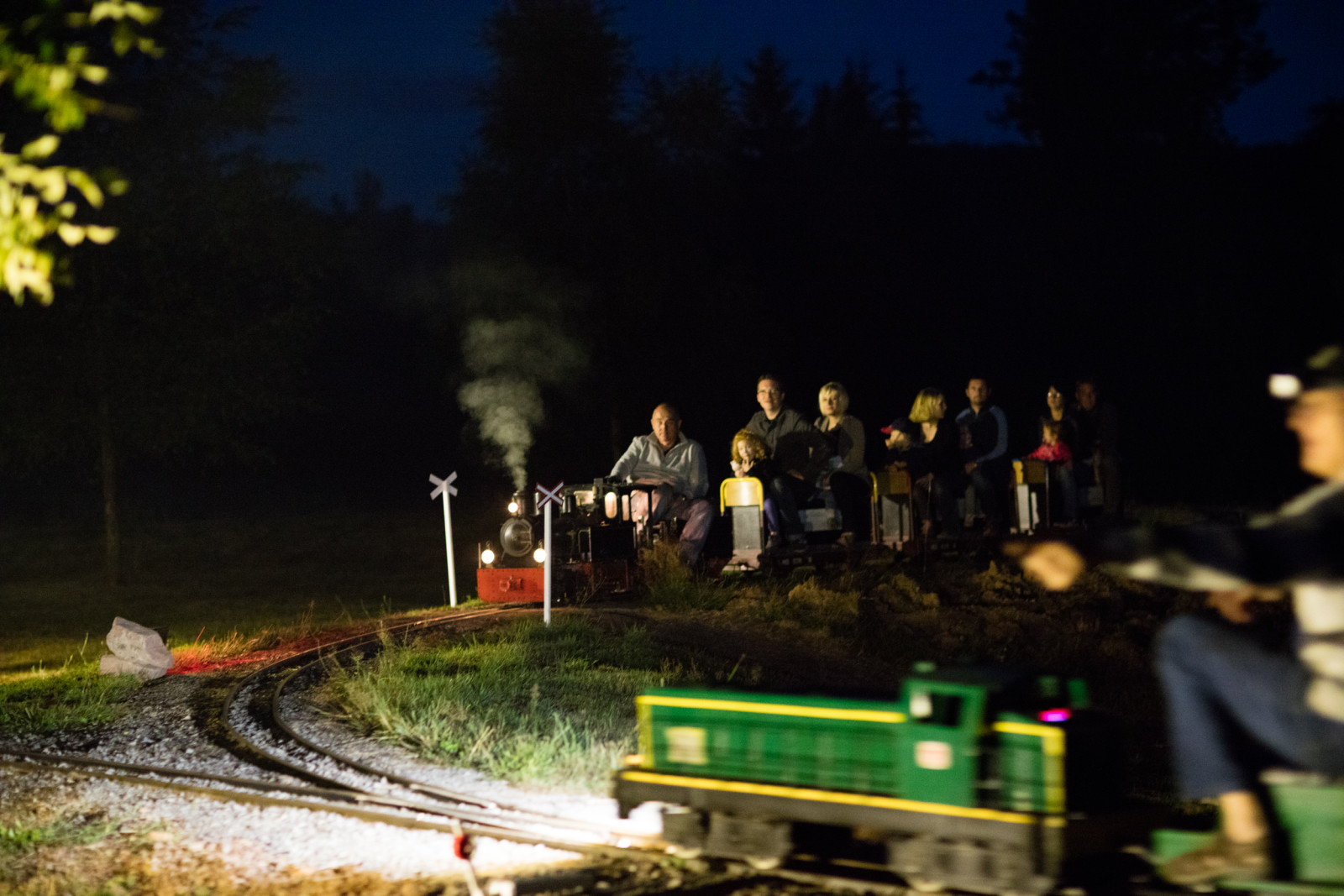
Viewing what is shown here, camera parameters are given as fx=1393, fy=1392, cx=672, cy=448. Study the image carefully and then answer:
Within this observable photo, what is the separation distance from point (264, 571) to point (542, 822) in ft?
67.2

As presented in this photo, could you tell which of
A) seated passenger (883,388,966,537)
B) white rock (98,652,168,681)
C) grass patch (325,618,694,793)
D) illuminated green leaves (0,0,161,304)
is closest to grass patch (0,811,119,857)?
grass patch (325,618,694,793)

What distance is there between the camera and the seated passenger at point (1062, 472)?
15.4 metres

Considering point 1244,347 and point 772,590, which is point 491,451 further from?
point 1244,347

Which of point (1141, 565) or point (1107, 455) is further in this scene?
point (1107, 455)

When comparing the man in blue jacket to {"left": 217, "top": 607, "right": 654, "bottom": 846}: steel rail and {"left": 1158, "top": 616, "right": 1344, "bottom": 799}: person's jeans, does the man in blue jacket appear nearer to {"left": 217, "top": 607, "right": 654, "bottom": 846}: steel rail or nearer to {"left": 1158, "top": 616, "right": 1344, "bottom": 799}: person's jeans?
{"left": 217, "top": 607, "right": 654, "bottom": 846}: steel rail

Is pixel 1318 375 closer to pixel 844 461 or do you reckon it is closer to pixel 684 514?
pixel 844 461

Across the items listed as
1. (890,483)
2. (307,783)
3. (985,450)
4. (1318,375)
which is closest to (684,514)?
(890,483)

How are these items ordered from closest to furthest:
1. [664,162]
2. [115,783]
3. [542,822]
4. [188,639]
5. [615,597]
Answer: [542,822] → [115,783] → [615,597] → [188,639] → [664,162]

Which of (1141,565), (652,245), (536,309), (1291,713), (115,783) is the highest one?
(652,245)

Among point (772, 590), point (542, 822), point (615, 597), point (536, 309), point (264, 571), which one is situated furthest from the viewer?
point (264, 571)

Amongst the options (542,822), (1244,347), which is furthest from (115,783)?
(1244,347)

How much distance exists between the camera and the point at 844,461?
563 inches

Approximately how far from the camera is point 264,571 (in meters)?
25.6

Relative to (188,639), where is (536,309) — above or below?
above
